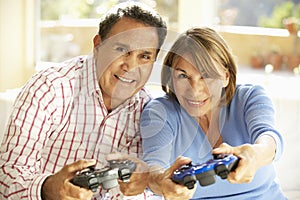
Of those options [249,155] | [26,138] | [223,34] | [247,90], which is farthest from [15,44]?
[249,155]

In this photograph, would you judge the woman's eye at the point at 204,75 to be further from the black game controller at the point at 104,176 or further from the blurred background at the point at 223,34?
the blurred background at the point at 223,34

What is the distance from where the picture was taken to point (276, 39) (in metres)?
1.83

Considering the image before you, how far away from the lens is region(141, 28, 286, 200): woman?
96 centimetres

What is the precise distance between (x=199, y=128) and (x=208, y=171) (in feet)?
0.57

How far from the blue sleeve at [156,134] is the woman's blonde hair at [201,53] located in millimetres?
41

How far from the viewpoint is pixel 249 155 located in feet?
2.97

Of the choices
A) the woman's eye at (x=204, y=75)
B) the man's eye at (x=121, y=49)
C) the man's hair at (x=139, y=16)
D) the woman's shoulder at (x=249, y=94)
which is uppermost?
the man's hair at (x=139, y=16)

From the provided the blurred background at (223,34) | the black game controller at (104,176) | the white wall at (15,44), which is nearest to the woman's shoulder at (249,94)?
the black game controller at (104,176)

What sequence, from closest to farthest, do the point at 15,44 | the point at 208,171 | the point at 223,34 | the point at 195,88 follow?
the point at 208,171, the point at 195,88, the point at 223,34, the point at 15,44

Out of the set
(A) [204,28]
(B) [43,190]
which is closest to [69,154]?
(B) [43,190]

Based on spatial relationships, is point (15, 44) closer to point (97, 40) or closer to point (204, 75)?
point (97, 40)

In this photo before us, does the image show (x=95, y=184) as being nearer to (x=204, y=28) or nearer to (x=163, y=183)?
(x=163, y=183)

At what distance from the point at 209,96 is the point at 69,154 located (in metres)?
0.24

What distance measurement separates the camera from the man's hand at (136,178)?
0.96 meters
